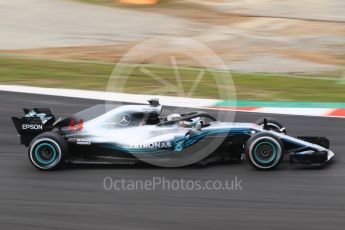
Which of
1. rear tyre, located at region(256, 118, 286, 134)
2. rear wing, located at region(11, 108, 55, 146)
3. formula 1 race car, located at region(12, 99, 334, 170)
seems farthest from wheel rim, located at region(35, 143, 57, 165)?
rear tyre, located at region(256, 118, 286, 134)

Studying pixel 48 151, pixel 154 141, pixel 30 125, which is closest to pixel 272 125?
pixel 154 141

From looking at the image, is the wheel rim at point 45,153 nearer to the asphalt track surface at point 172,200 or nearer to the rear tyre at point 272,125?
the asphalt track surface at point 172,200

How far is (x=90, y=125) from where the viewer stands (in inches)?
358

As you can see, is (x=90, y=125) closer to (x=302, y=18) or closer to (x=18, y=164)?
(x=18, y=164)

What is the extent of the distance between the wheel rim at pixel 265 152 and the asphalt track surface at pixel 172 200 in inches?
6.9

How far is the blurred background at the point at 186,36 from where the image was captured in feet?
52.8

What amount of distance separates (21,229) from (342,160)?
14.9ft

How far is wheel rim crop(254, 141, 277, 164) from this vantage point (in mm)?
8469

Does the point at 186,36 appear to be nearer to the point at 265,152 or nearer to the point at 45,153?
the point at 45,153

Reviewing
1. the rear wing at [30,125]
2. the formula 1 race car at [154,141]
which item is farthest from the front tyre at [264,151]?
the rear wing at [30,125]

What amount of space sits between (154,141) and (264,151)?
1408 millimetres

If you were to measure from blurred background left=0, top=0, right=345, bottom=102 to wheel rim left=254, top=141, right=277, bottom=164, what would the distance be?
5.77 metres

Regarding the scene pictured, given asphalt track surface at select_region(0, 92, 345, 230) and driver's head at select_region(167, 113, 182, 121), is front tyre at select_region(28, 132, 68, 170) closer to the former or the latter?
asphalt track surface at select_region(0, 92, 345, 230)

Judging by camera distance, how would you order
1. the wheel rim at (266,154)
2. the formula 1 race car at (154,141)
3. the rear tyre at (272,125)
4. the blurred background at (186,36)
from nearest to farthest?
the wheel rim at (266,154) < the formula 1 race car at (154,141) < the rear tyre at (272,125) < the blurred background at (186,36)
